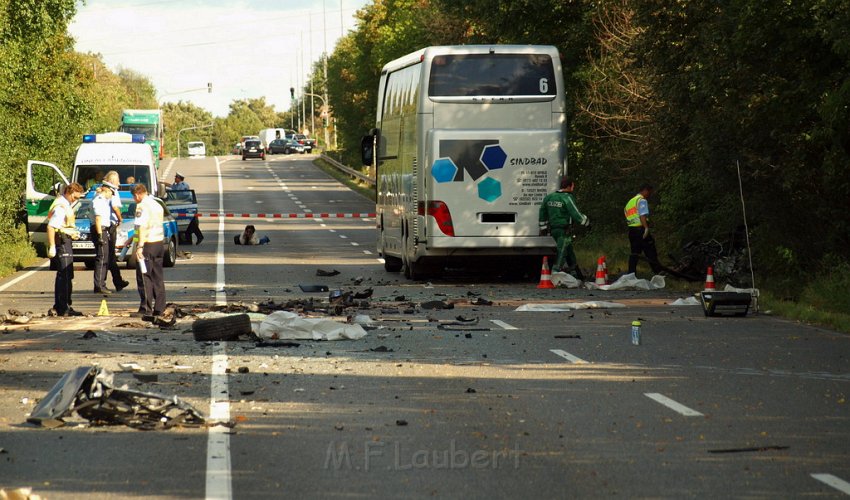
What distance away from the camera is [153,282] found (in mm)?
18219

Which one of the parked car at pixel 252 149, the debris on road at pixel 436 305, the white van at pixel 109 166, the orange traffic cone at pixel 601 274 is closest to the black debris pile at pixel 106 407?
the debris on road at pixel 436 305

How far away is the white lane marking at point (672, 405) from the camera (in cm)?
995

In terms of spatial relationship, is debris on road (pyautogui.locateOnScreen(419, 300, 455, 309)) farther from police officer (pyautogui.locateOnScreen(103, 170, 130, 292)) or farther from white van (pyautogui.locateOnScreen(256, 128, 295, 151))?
white van (pyautogui.locateOnScreen(256, 128, 295, 151))

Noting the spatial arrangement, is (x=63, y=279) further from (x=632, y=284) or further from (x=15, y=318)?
(x=632, y=284)

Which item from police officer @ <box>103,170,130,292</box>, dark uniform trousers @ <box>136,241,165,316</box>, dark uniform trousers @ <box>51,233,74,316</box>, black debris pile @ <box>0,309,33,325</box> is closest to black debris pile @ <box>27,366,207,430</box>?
black debris pile @ <box>0,309,33,325</box>

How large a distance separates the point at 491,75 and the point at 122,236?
8.62 m

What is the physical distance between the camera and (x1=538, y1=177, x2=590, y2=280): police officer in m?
22.8

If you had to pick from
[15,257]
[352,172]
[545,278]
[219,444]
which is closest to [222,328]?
[219,444]

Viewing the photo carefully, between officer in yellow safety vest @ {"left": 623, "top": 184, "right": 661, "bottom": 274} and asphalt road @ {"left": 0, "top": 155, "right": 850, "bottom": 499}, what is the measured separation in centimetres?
326

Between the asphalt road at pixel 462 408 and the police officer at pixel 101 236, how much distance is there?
8.34 feet

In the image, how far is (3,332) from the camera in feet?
54.0

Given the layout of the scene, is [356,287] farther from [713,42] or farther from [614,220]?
[614,220]

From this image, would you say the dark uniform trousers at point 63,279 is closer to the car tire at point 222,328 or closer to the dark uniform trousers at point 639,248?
the car tire at point 222,328

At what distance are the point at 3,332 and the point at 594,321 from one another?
282 inches
